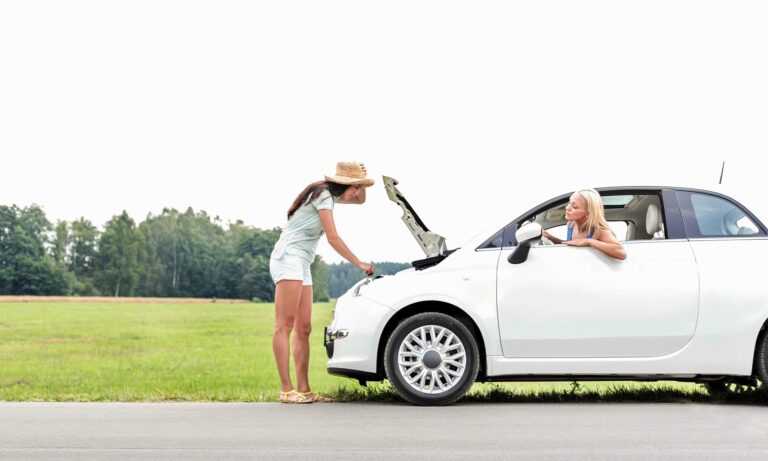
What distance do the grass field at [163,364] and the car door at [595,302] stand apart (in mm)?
829

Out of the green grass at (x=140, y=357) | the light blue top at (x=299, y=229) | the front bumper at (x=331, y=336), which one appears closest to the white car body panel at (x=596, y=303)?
the front bumper at (x=331, y=336)

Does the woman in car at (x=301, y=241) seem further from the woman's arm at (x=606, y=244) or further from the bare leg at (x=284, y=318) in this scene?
the woman's arm at (x=606, y=244)

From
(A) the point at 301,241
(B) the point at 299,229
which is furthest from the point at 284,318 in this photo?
(B) the point at 299,229

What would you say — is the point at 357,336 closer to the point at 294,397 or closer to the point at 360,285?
the point at 360,285

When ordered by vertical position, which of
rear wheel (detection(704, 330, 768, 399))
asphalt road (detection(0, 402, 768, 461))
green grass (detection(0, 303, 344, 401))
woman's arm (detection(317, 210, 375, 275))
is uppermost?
woman's arm (detection(317, 210, 375, 275))

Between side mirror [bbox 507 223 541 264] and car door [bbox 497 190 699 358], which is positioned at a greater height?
side mirror [bbox 507 223 541 264]

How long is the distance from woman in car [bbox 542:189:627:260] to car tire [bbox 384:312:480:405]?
4.14ft

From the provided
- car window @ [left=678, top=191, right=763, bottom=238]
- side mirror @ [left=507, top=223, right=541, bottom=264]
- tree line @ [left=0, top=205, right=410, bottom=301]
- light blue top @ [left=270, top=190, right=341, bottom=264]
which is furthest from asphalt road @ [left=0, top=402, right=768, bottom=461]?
tree line @ [left=0, top=205, right=410, bottom=301]

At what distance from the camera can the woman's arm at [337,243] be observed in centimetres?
790

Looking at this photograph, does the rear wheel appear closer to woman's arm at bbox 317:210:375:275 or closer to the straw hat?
woman's arm at bbox 317:210:375:275

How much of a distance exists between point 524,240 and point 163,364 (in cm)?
2106

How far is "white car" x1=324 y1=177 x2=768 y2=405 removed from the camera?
780 centimetres

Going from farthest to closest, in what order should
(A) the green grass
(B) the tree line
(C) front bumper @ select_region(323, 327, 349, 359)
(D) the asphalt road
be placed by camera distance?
(B) the tree line, (A) the green grass, (C) front bumper @ select_region(323, 327, 349, 359), (D) the asphalt road

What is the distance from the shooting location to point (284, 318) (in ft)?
27.1
